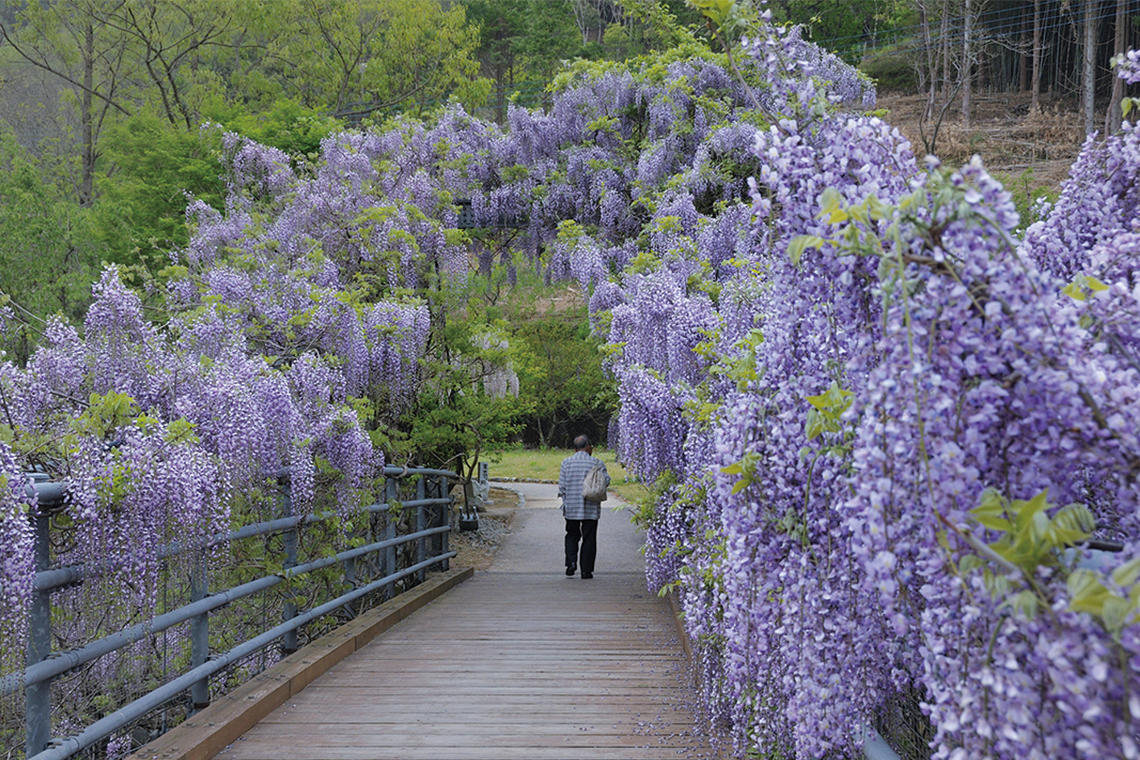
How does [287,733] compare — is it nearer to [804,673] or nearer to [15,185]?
[804,673]

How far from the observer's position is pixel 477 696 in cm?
426

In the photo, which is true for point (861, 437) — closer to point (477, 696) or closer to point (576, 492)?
point (477, 696)

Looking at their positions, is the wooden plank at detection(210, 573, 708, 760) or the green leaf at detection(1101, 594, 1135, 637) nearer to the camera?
the green leaf at detection(1101, 594, 1135, 637)

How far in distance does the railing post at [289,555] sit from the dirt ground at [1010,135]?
1544 cm

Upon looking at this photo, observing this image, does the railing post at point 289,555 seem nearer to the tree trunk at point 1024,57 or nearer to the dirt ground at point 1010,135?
the dirt ground at point 1010,135

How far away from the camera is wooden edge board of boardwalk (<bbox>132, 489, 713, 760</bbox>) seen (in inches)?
137

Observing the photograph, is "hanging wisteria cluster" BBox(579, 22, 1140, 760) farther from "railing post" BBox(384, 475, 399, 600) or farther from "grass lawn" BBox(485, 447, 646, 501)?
"grass lawn" BBox(485, 447, 646, 501)

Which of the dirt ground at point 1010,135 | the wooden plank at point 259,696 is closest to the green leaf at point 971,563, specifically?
the wooden plank at point 259,696

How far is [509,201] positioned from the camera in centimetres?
959

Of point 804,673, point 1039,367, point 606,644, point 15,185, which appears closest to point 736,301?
point 606,644

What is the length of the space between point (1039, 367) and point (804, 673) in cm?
97

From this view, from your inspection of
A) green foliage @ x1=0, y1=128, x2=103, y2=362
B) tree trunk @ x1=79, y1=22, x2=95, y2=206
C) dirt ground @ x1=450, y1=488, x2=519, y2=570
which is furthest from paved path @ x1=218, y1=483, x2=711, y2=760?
tree trunk @ x1=79, y1=22, x2=95, y2=206

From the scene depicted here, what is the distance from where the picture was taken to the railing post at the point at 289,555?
15.4 ft

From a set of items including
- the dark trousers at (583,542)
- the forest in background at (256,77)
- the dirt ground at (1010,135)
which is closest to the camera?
the dark trousers at (583,542)
